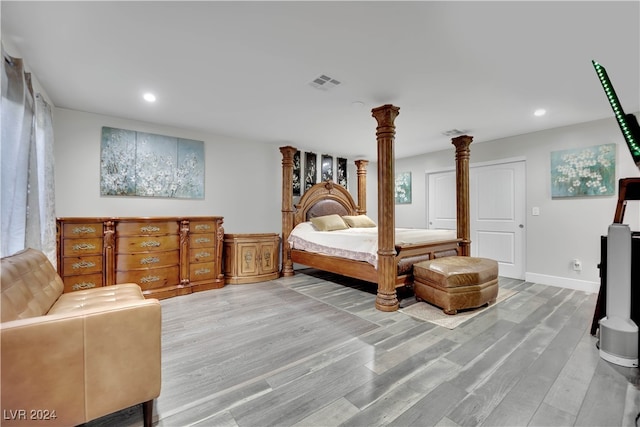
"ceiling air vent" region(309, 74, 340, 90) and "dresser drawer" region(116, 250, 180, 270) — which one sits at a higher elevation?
"ceiling air vent" region(309, 74, 340, 90)

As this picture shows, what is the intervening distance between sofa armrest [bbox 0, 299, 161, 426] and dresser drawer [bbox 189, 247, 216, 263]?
2.64 metres

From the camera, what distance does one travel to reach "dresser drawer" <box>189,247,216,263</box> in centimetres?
387

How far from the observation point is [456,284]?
9.66 ft

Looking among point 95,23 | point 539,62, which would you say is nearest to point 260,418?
point 95,23

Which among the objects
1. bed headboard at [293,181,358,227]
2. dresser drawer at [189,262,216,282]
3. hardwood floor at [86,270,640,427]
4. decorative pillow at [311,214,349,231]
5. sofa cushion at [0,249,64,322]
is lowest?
hardwood floor at [86,270,640,427]

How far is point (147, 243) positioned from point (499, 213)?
226 inches

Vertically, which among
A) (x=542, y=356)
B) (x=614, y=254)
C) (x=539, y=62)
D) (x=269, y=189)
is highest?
(x=539, y=62)

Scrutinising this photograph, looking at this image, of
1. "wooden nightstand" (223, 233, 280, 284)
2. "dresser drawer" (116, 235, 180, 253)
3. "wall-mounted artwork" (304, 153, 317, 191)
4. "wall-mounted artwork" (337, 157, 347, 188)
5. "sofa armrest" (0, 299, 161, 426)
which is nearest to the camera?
"sofa armrest" (0, 299, 161, 426)

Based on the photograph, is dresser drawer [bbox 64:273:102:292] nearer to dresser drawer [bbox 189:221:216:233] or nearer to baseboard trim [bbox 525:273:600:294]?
dresser drawer [bbox 189:221:216:233]

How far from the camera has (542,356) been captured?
2.08m

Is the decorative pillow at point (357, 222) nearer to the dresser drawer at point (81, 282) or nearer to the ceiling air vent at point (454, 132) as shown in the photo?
the ceiling air vent at point (454, 132)

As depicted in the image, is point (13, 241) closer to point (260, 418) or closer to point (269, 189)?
point (260, 418)

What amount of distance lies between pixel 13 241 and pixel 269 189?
11.4 feet

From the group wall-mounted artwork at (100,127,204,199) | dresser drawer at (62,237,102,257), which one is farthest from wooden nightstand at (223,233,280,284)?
dresser drawer at (62,237,102,257)
